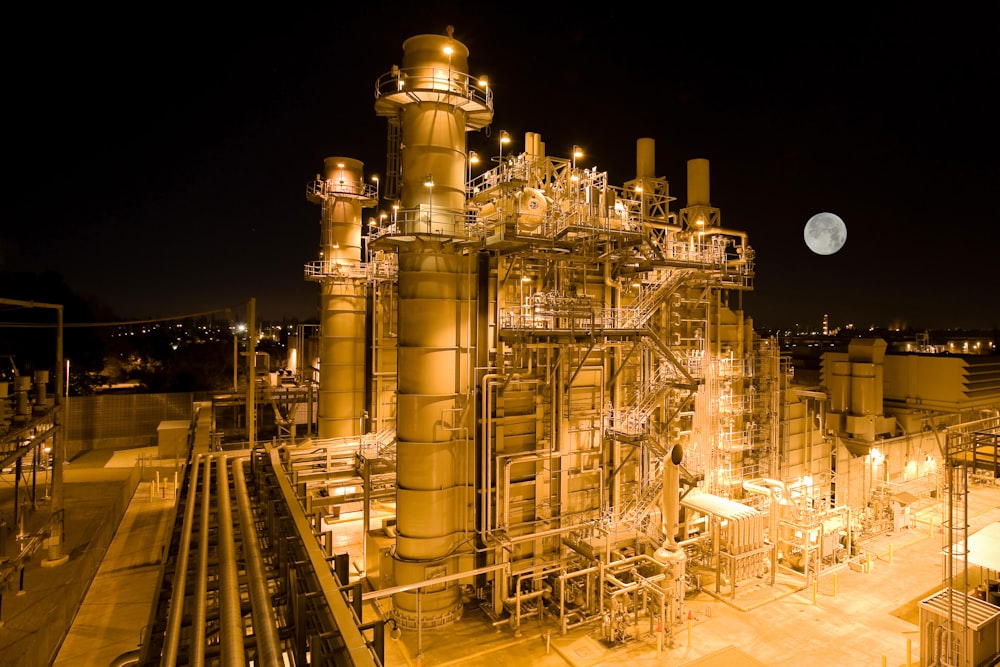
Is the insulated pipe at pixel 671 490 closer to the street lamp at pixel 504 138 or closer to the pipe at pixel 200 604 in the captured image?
the street lamp at pixel 504 138

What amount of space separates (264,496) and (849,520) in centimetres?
2187

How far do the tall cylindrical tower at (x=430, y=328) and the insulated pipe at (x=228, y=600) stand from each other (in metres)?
8.97

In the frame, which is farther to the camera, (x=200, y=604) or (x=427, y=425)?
(x=427, y=425)

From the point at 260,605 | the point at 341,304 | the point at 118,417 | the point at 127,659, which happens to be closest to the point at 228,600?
the point at 260,605

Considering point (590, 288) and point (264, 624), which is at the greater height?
point (590, 288)

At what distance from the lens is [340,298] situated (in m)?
27.8

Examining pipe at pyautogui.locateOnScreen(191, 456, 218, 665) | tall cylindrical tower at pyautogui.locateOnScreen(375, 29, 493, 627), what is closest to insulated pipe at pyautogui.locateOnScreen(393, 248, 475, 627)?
tall cylindrical tower at pyautogui.locateOnScreen(375, 29, 493, 627)

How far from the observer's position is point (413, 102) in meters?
16.7

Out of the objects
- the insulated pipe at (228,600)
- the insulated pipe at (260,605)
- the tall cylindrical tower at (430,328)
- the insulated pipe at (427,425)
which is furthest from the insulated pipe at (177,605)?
the tall cylindrical tower at (430,328)

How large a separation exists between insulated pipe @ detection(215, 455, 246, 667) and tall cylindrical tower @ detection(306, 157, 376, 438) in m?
20.4

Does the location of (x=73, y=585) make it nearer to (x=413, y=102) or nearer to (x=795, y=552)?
(x=413, y=102)

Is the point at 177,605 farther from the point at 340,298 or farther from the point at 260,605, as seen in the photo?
the point at 340,298

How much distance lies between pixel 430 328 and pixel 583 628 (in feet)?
32.0

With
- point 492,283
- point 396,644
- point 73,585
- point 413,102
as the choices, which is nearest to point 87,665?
point 73,585
